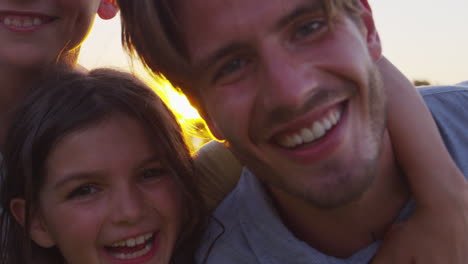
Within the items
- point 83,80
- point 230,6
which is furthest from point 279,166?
point 83,80

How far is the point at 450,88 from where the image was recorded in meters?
2.58

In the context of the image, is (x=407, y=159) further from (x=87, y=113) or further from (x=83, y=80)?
(x=83, y=80)

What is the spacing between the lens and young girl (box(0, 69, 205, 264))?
2.44 m

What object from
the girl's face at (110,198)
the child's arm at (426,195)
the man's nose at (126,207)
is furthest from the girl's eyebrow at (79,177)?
the child's arm at (426,195)

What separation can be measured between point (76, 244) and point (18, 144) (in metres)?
0.69

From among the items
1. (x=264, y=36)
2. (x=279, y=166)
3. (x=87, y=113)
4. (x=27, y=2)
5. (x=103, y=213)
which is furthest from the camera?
(x=27, y=2)

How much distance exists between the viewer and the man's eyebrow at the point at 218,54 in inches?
81.5

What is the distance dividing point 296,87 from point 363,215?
0.75m

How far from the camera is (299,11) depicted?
199 cm

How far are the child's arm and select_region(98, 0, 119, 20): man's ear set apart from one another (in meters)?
1.73

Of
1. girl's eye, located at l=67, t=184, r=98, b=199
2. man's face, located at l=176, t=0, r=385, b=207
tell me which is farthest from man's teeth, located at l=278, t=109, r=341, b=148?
girl's eye, located at l=67, t=184, r=98, b=199

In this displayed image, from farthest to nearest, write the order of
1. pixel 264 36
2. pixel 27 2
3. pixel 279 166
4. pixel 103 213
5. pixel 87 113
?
pixel 27 2 < pixel 87 113 < pixel 103 213 < pixel 279 166 < pixel 264 36

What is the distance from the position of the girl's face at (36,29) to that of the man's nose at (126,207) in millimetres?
948

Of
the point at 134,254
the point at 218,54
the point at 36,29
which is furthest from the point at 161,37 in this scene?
the point at 134,254
